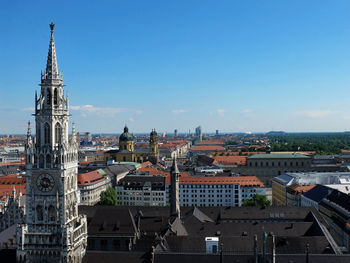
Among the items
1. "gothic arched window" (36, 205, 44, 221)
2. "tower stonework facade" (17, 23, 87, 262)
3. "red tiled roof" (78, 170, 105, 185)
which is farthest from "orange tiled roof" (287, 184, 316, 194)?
"gothic arched window" (36, 205, 44, 221)

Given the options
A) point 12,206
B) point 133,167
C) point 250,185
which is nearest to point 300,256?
point 12,206

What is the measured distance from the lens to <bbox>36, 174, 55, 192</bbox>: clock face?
42719 millimetres

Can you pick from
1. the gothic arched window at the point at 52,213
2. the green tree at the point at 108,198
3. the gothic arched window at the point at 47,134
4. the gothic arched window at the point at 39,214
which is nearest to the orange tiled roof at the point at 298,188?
the green tree at the point at 108,198

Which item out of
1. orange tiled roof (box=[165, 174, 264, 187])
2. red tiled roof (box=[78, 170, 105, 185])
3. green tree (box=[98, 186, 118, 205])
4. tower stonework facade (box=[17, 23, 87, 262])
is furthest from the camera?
orange tiled roof (box=[165, 174, 264, 187])

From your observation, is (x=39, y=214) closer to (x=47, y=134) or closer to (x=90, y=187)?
(x=47, y=134)

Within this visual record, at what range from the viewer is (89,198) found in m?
120

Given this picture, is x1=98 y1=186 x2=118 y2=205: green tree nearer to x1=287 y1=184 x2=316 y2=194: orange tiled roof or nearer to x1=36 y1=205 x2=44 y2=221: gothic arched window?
x1=287 y1=184 x2=316 y2=194: orange tiled roof

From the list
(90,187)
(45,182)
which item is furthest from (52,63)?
(90,187)

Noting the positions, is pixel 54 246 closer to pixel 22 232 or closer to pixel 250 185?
pixel 22 232

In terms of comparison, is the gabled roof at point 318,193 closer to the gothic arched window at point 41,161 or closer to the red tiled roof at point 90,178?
the red tiled roof at point 90,178

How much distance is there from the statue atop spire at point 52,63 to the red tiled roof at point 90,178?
7971 centimetres

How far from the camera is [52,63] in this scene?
43.4 metres

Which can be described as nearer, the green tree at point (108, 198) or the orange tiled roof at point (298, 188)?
the green tree at point (108, 198)

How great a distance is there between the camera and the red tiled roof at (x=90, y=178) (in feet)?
393
